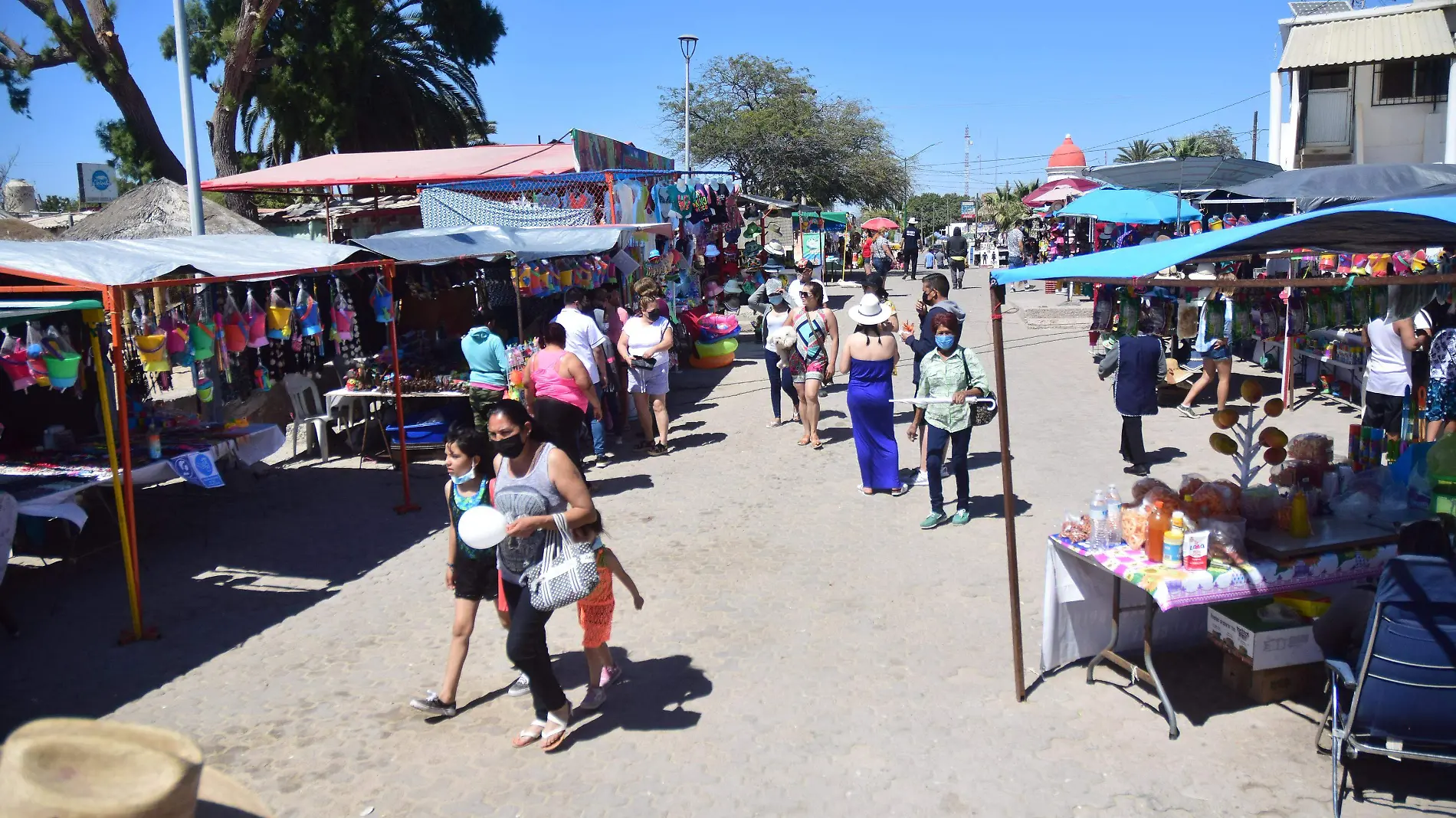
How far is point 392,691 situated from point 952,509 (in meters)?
4.60

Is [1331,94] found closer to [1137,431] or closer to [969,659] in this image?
[1137,431]

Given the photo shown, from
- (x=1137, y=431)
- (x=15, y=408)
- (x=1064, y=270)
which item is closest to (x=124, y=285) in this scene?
(x=15, y=408)

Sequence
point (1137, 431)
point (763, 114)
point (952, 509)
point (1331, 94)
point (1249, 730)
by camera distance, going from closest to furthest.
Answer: point (1249, 730) → point (952, 509) → point (1137, 431) → point (1331, 94) → point (763, 114)

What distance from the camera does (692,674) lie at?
209 inches

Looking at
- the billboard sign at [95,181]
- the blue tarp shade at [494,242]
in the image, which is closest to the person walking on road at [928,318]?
the blue tarp shade at [494,242]

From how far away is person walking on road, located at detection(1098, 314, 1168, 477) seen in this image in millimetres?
8508

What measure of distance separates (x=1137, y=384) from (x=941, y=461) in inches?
88.3

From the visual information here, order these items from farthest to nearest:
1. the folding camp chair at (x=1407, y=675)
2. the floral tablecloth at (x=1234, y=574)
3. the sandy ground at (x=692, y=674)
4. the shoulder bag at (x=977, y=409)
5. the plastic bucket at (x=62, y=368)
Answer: the shoulder bag at (x=977, y=409) < the plastic bucket at (x=62, y=368) < the floral tablecloth at (x=1234, y=574) < the sandy ground at (x=692, y=674) < the folding camp chair at (x=1407, y=675)

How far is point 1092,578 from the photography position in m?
5.16

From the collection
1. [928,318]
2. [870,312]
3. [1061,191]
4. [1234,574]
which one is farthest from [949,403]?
[1061,191]

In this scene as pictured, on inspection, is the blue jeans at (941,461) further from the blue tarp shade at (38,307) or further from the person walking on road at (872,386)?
the blue tarp shade at (38,307)

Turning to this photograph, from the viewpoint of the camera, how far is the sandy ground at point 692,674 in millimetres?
4207

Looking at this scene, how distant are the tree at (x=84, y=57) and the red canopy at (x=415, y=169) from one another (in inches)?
177

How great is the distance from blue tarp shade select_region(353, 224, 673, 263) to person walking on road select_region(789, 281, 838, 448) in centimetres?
270
